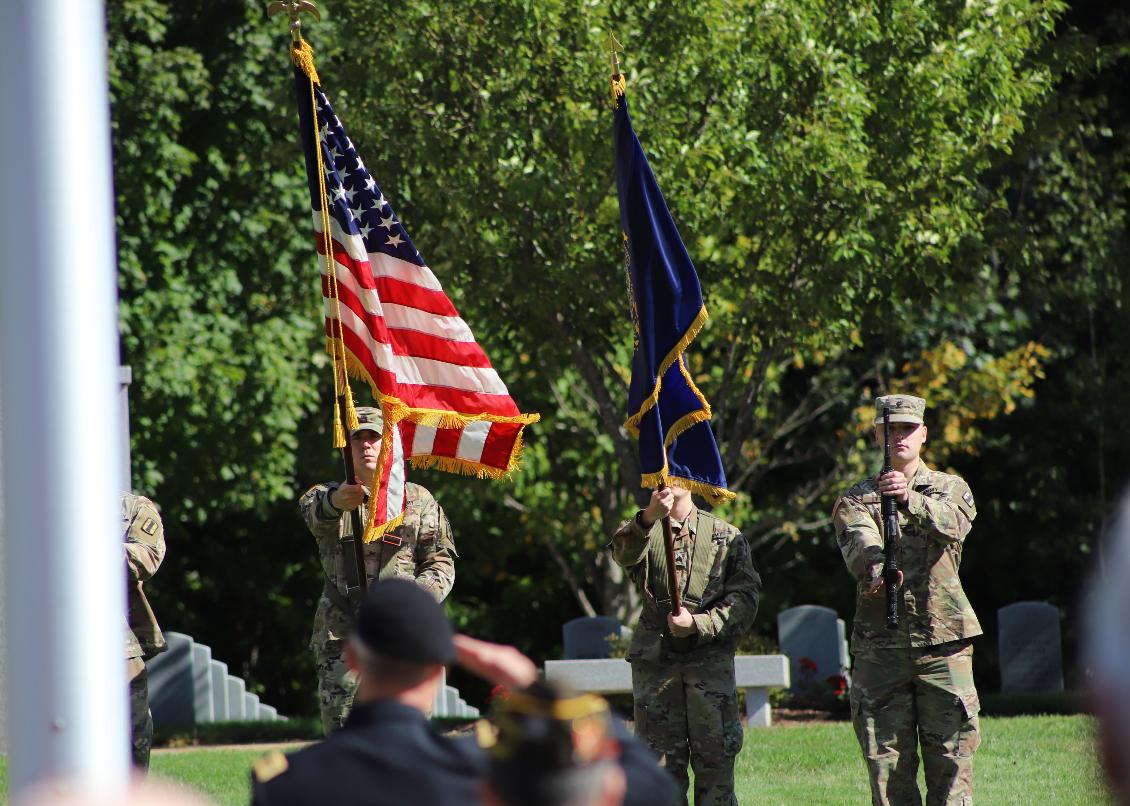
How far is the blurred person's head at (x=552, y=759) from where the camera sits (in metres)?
2.50

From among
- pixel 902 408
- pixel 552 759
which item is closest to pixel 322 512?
pixel 902 408

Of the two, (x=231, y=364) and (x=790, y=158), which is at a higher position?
(x=790, y=158)

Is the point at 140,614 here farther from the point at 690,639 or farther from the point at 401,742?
the point at 401,742

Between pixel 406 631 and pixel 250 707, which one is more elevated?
pixel 406 631

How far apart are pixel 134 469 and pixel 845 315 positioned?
28.0ft

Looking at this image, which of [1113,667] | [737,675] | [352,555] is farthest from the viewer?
[737,675]

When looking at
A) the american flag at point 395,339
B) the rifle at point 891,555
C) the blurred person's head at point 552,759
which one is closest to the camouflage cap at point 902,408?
the rifle at point 891,555

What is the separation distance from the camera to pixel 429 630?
338 cm

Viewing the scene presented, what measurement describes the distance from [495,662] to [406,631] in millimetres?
218

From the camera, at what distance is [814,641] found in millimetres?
15547

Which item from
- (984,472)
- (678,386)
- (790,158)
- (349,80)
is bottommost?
(984,472)

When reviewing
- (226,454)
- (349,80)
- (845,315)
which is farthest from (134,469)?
(845,315)

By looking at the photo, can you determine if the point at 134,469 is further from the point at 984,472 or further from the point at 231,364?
the point at 984,472

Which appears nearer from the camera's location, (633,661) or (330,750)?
(330,750)
